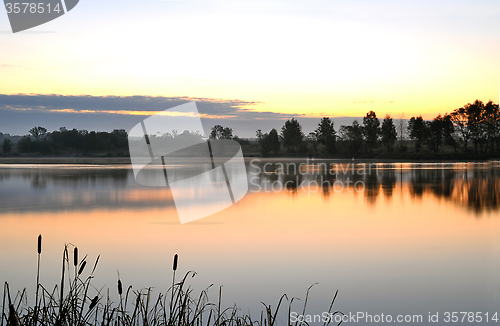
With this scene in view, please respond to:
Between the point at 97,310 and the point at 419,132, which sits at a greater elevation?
the point at 419,132

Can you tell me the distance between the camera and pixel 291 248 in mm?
7109

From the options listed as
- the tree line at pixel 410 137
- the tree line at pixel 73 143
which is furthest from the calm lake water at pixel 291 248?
the tree line at pixel 73 143

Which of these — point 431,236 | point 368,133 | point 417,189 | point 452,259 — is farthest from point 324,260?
point 368,133

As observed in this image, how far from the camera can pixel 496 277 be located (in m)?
5.68

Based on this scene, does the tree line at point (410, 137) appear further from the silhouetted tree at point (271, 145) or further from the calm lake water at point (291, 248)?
the calm lake water at point (291, 248)

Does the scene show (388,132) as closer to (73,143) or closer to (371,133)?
(371,133)

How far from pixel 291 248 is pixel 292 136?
273ft

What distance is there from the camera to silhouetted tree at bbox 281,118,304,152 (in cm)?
8900

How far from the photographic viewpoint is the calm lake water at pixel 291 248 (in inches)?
201

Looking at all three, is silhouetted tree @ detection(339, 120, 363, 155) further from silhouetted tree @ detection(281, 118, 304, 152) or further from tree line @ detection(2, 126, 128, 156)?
tree line @ detection(2, 126, 128, 156)

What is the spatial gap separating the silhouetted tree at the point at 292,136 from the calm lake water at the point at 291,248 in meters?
76.0

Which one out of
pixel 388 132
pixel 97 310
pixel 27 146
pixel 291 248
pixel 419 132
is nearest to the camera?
pixel 97 310

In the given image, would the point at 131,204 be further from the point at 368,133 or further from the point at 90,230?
the point at 368,133

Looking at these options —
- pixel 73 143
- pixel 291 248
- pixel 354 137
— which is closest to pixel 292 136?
pixel 354 137
